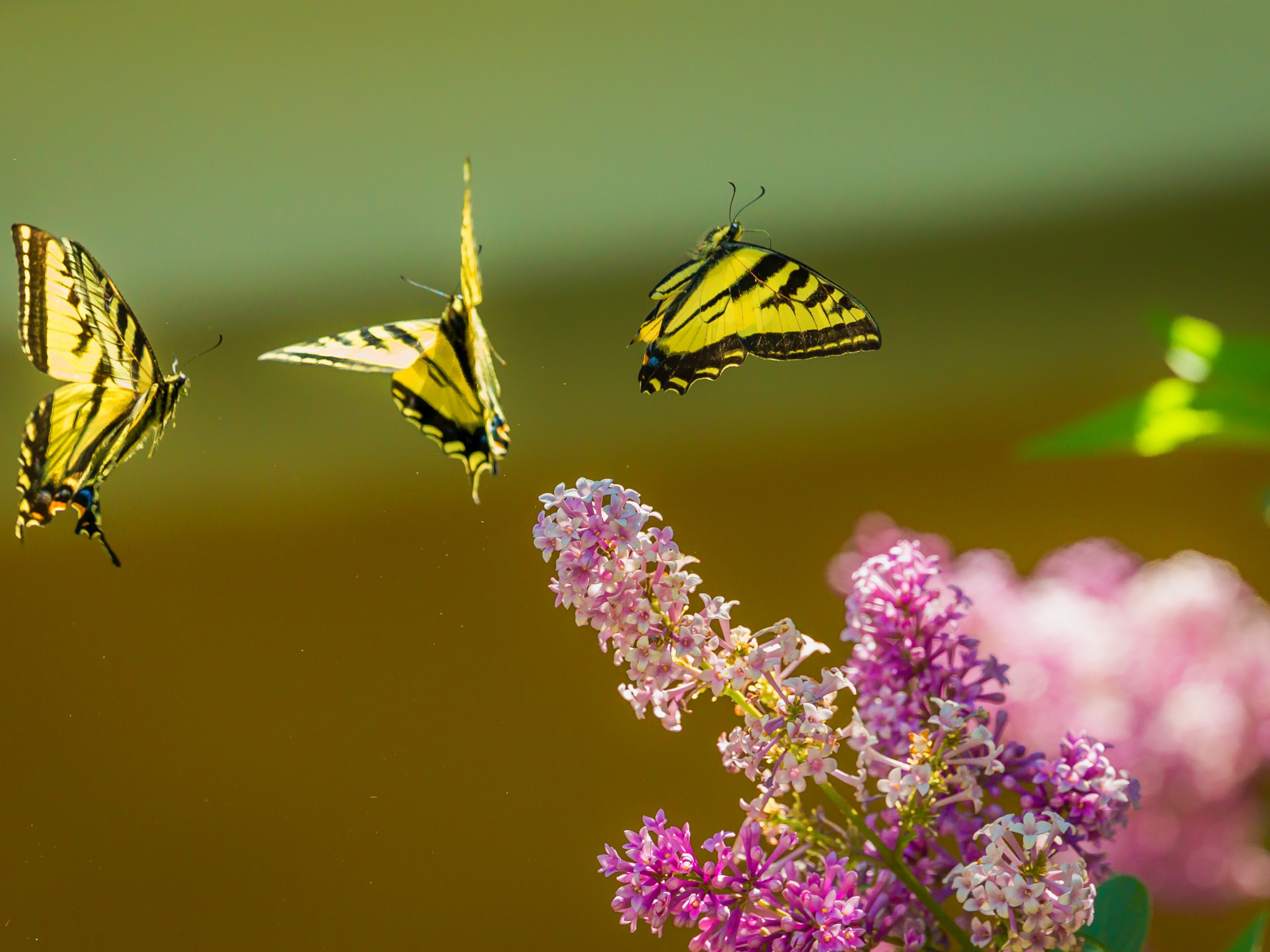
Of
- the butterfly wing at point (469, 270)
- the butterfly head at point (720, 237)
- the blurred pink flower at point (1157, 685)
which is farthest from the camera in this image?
the blurred pink flower at point (1157, 685)

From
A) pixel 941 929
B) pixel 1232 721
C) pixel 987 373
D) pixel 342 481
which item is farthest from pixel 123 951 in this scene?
pixel 987 373

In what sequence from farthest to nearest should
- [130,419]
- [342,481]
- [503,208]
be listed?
[503,208]
[342,481]
[130,419]

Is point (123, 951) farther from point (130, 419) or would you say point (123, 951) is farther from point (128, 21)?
point (128, 21)

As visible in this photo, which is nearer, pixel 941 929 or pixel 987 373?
pixel 941 929

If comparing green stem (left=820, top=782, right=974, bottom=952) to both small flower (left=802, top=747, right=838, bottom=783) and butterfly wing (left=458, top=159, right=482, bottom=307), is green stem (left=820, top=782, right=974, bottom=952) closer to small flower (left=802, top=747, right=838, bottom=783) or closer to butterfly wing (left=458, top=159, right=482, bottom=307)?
small flower (left=802, top=747, right=838, bottom=783)

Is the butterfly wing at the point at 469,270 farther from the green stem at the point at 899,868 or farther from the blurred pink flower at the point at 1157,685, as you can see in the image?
the blurred pink flower at the point at 1157,685

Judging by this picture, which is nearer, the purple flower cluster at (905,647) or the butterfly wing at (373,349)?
the butterfly wing at (373,349)

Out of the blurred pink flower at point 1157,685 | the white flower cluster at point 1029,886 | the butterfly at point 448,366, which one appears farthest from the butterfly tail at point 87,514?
the blurred pink flower at point 1157,685

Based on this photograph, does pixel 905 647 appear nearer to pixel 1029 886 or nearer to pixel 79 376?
pixel 1029 886
